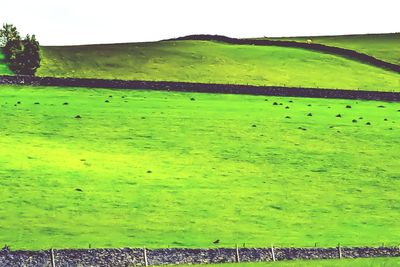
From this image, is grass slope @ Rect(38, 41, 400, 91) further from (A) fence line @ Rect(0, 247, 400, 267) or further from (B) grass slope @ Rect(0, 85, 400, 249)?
(A) fence line @ Rect(0, 247, 400, 267)

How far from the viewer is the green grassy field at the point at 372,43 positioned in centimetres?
11657

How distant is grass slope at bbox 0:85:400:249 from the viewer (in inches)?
1666

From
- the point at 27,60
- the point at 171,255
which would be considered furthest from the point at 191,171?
Answer: the point at 27,60

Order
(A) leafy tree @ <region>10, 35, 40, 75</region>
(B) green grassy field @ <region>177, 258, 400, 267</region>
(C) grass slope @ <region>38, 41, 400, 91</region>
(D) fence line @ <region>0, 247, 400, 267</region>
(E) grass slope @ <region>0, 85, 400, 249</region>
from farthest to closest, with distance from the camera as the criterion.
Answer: (A) leafy tree @ <region>10, 35, 40, 75</region>
(C) grass slope @ <region>38, 41, 400, 91</region>
(E) grass slope @ <region>0, 85, 400, 249</region>
(B) green grassy field @ <region>177, 258, 400, 267</region>
(D) fence line @ <region>0, 247, 400, 267</region>

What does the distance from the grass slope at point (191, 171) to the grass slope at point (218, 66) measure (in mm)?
16357

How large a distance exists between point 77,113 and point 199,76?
29276 millimetres

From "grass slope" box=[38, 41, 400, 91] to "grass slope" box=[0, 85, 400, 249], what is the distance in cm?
1636

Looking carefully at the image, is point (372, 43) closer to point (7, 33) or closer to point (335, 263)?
point (7, 33)

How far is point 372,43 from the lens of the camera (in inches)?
5089

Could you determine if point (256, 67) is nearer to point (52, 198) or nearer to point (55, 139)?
point (55, 139)

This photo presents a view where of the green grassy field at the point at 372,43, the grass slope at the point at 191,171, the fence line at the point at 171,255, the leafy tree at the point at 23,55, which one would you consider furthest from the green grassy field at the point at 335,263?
the green grassy field at the point at 372,43

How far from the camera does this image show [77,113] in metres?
67.8

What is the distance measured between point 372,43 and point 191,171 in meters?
81.0

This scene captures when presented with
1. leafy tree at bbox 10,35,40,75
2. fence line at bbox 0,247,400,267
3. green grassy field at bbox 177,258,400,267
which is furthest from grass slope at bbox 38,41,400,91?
green grassy field at bbox 177,258,400,267
